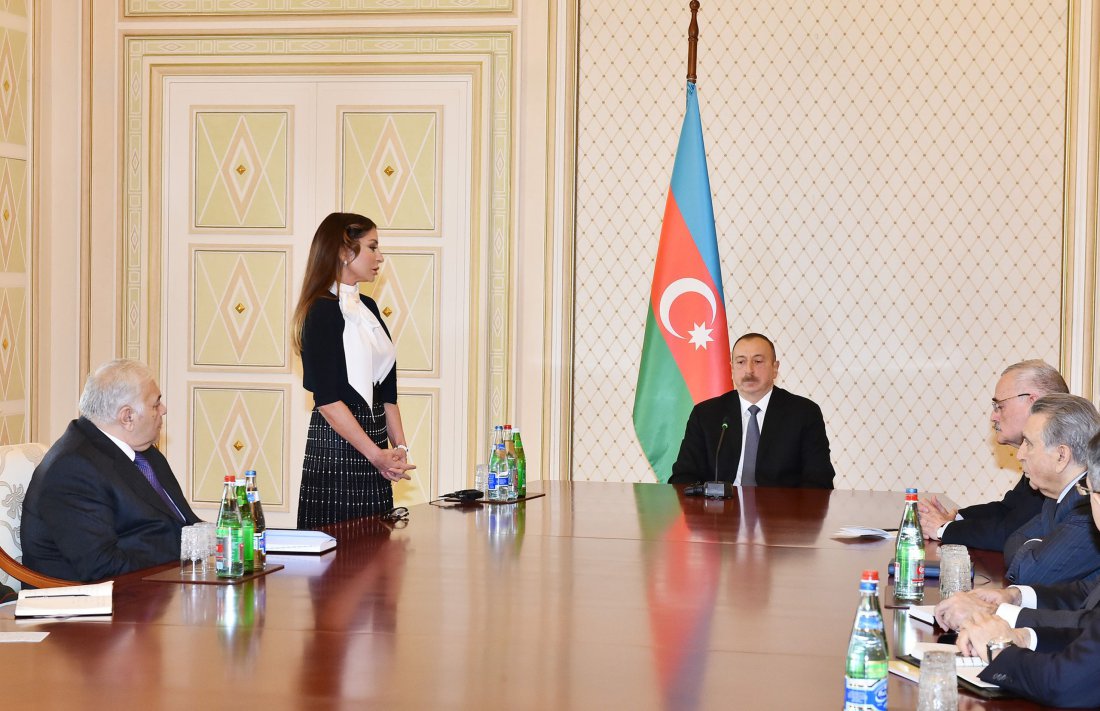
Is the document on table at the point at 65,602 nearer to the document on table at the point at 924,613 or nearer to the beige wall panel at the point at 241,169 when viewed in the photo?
the document on table at the point at 924,613

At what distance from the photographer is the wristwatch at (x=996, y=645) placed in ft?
6.41

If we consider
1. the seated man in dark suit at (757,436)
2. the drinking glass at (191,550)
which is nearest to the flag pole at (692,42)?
the seated man in dark suit at (757,436)

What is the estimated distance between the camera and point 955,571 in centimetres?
247

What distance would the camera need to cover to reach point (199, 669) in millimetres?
1854

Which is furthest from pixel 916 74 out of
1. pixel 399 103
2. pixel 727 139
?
pixel 399 103

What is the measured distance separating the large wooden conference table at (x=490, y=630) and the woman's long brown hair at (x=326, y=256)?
95 cm

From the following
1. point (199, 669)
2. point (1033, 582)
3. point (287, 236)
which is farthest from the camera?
point (287, 236)

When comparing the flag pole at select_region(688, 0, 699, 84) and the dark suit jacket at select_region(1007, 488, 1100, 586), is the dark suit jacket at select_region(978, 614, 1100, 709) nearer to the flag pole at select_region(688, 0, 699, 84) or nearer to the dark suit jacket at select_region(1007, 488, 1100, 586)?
the dark suit jacket at select_region(1007, 488, 1100, 586)

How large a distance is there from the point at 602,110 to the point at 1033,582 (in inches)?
162

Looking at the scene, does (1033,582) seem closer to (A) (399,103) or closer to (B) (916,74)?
(B) (916,74)

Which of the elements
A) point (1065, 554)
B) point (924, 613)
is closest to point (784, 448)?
point (1065, 554)

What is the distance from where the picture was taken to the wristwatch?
196 centimetres

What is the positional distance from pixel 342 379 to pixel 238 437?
2747 mm

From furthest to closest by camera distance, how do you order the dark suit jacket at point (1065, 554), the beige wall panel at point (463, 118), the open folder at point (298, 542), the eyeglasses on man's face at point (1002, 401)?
1. the beige wall panel at point (463, 118)
2. the eyeglasses on man's face at point (1002, 401)
3. the open folder at point (298, 542)
4. the dark suit jacket at point (1065, 554)
